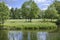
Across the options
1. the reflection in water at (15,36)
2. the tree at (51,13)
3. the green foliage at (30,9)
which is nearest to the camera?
the reflection in water at (15,36)

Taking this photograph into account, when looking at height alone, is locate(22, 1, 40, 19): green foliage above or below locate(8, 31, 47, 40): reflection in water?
above

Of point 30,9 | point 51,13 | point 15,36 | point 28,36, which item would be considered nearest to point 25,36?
point 28,36

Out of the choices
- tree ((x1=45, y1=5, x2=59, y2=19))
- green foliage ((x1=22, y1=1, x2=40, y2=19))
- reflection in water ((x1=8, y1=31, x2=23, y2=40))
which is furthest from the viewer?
tree ((x1=45, y1=5, x2=59, y2=19))

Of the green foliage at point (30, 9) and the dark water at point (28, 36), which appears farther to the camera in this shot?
the green foliage at point (30, 9)

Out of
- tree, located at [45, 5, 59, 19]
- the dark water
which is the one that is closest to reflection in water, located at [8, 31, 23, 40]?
the dark water

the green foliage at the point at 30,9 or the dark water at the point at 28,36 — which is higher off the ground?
the green foliage at the point at 30,9

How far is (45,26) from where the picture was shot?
44.8 m

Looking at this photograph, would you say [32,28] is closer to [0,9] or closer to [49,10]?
[0,9]

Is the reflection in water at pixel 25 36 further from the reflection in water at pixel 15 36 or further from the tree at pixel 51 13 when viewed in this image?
the tree at pixel 51 13

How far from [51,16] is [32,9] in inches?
408

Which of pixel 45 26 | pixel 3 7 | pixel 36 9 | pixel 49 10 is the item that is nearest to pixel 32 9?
pixel 36 9

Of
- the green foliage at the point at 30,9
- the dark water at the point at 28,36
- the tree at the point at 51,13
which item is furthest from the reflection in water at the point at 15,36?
the tree at the point at 51,13

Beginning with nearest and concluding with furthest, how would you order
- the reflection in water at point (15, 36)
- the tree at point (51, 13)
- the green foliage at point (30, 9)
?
the reflection in water at point (15, 36) < the green foliage at point (30, 9) < the tree at point (51, 13)

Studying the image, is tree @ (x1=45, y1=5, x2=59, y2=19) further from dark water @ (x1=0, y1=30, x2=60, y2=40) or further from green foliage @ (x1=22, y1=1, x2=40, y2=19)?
dark water @ (x1=0, y1=30, x2=60, y2=40)
